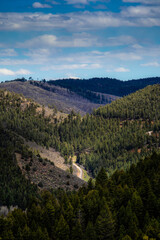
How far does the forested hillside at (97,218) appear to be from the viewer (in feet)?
155

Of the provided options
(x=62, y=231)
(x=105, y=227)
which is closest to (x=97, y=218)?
(x=105, y=227)

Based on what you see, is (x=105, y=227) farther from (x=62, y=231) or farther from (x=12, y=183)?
(x=12, y=183)

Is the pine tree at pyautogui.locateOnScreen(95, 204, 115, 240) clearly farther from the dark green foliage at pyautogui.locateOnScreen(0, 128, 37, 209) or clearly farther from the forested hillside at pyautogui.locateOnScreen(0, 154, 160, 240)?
the dark green foliage at pyautogui.locateOnScreen(0, 128, 37, 209)

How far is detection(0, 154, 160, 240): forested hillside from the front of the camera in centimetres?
4719

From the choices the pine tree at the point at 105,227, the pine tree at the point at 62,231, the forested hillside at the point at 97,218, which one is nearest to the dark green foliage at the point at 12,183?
the forested hillside at the point at 97,218

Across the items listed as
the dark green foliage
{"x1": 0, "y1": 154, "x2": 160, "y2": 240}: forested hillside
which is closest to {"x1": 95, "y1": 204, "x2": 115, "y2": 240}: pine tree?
{"x1": 0, "y1": 154, "x2": 160, "y2": 240}: forested hillside

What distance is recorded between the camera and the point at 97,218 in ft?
167

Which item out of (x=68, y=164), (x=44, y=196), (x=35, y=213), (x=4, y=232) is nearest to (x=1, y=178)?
(x=44, y=196)

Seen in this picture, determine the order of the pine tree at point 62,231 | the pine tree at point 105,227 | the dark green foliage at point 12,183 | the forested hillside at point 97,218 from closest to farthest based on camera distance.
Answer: the forested hillside at point 97,218
the pine tree at point 105,227
the pine tree at point 62,231
the dark green foliage at point 12,183

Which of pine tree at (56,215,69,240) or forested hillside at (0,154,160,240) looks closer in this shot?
forested hillside at (0,154,160,240)

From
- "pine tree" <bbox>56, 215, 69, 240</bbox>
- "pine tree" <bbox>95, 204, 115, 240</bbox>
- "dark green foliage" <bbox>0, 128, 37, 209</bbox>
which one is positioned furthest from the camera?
"dark green foliage" <bbox>0, 128, 37, 209</bbox>

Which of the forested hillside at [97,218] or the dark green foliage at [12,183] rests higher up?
the forested hillside at [97,218]

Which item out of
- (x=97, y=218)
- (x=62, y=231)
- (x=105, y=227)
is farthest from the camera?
(x=97, y=218)

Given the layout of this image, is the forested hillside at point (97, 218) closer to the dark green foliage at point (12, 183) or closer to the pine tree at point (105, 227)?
the pine tree at point (105, 227)
